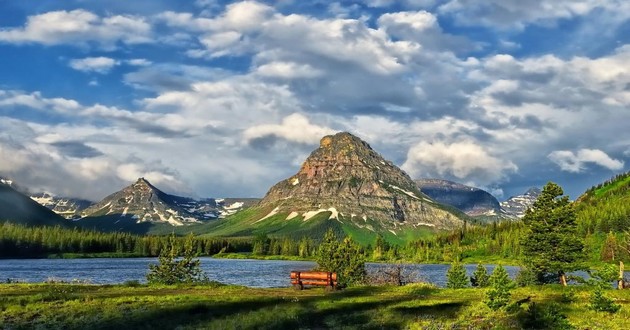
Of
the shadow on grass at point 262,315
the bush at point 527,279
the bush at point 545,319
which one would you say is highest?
the bush at point 545,319

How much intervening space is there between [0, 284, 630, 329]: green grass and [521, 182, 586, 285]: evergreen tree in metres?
30.5

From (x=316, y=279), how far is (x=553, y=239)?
141ft

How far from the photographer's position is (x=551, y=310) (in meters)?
33.3

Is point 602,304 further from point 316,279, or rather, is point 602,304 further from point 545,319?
point 316,279

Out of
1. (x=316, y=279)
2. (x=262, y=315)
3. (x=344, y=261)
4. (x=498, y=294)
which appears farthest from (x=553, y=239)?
(x=262, y=315)

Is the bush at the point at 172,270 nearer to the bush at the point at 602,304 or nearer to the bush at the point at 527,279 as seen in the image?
the bush at the point at 602,304

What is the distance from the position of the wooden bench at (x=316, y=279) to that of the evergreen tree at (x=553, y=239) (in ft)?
128

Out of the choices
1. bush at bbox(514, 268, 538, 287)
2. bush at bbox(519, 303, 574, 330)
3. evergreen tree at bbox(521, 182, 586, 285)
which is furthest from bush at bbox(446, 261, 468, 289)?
bush at bbox(519, 303, 574, 330)

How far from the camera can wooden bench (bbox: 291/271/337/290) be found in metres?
57.0

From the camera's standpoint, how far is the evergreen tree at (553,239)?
80.4 meters

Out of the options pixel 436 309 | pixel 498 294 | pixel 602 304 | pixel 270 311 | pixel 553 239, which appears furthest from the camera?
pixel 553 239

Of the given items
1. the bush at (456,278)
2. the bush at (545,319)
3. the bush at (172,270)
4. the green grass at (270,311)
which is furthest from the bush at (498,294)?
the bush at (456,278)

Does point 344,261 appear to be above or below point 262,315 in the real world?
above

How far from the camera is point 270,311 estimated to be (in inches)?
1542
